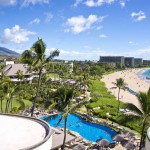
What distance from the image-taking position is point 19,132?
1495 cm

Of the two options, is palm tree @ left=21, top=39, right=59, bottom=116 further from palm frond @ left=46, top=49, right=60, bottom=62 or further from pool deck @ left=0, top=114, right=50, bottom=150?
pool deck @ left=0, top=114, right=50, bottom=150

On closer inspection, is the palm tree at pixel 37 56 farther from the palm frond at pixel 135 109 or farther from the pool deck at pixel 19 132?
the pool deck at pixel 19 132

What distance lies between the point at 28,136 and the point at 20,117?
3713 millimetres

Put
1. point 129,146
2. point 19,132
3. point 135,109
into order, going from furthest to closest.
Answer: point 129,146 < point 135,109 < point 19,132

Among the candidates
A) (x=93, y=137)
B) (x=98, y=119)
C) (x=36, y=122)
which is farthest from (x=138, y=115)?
(x=98, y=119)

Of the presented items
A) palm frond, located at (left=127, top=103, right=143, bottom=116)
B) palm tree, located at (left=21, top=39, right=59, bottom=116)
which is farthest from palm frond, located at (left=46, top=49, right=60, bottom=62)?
palm frond, located at (left=127, top=103, right=143, bottom=116)

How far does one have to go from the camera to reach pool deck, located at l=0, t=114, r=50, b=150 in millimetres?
13047

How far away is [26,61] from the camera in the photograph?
31.2 meters

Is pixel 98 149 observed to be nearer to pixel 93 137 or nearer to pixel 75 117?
pixel 93 137

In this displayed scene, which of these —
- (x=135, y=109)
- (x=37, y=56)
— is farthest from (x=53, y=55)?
(x=135, y=109)

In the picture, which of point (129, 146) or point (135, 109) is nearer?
point (135, 109)

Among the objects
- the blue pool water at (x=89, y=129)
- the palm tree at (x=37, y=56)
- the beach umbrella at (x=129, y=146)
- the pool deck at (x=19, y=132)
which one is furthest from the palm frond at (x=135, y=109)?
the blue pool water at (x=89, y=129)

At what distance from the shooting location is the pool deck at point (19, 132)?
13.0 meters

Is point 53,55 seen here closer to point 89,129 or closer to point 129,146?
point 129,146
